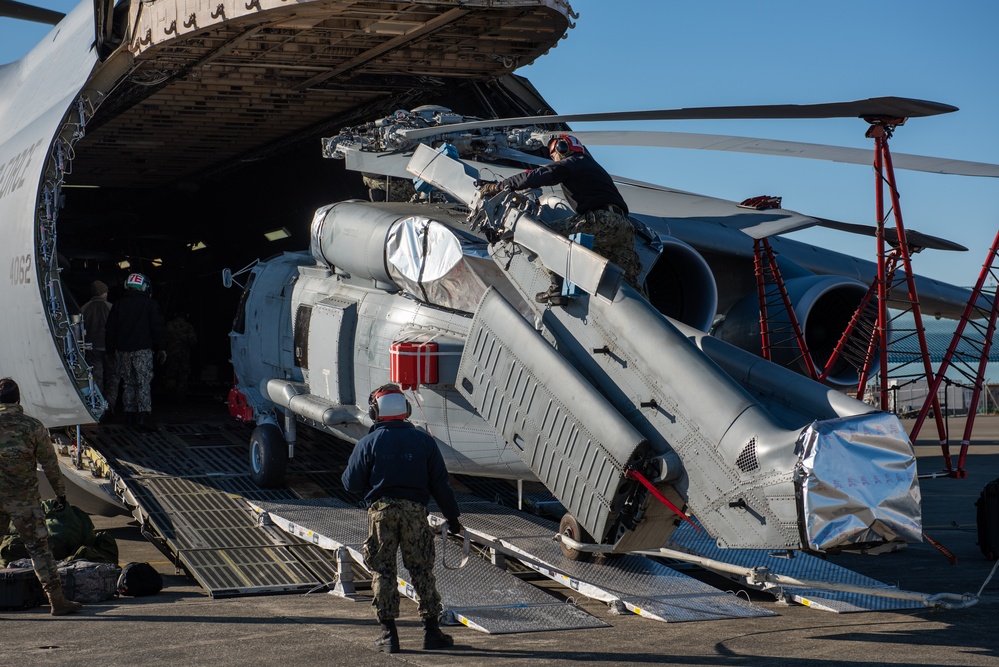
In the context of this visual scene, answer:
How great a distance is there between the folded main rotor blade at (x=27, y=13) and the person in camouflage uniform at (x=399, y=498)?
44.5 feet

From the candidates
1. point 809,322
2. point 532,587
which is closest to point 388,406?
point 532,587

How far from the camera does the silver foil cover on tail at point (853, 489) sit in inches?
240

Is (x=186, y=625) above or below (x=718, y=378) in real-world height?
below

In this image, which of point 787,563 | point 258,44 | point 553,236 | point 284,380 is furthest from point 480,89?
point 787,563

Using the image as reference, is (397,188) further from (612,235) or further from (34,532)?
(34,532)

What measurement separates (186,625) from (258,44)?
6.64m

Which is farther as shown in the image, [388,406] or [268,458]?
[268,458]

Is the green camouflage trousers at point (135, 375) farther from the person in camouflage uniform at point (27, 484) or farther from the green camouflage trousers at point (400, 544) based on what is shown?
the green camouflage trousers at point (400, 544)

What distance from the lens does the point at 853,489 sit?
20.0 feet

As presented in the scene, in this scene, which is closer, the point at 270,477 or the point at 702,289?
the point at 702,289

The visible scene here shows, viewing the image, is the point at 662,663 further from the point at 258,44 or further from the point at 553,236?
the point at 258,44

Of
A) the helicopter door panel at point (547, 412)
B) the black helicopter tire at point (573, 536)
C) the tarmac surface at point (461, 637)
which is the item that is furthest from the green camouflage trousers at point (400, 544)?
the black helicopter tire at point (573, 536)

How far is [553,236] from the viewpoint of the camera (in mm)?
7973

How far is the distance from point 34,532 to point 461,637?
3.30 m
